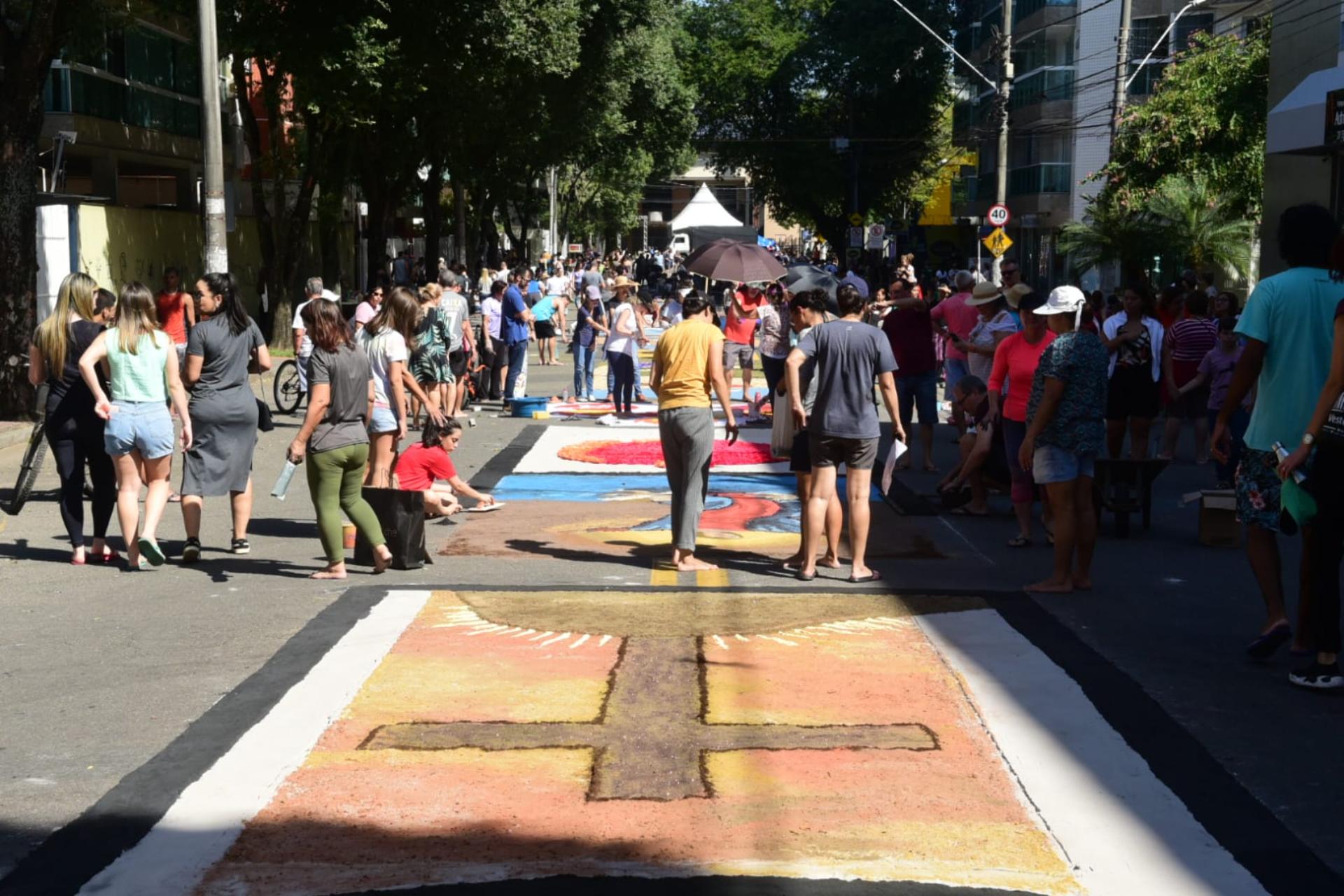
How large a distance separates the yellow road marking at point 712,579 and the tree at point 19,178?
435 inches

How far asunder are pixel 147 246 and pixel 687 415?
2174 centimetres

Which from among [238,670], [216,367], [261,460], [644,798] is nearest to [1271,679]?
[644,798]

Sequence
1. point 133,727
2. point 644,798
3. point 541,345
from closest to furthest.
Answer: point 644,798 < point 133,727 < point 541,345

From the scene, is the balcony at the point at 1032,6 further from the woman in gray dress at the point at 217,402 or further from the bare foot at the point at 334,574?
the bare foot at the point at 334,574

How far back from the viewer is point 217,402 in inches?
406

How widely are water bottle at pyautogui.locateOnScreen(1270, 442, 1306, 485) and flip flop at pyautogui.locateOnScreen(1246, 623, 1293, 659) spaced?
0.89m

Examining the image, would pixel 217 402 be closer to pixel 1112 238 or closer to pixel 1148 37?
pixel 1112 238

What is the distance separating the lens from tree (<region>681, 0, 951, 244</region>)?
67312mm

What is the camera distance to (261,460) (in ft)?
53.0

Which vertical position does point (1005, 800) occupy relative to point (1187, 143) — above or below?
below

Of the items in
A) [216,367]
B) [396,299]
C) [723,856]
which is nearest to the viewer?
[723,856]

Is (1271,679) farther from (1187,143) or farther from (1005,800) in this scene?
(1187,143)

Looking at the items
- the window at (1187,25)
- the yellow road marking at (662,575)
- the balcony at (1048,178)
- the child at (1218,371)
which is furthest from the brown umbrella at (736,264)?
the balcony at (1048,178)

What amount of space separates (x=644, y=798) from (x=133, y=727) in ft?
7.66
